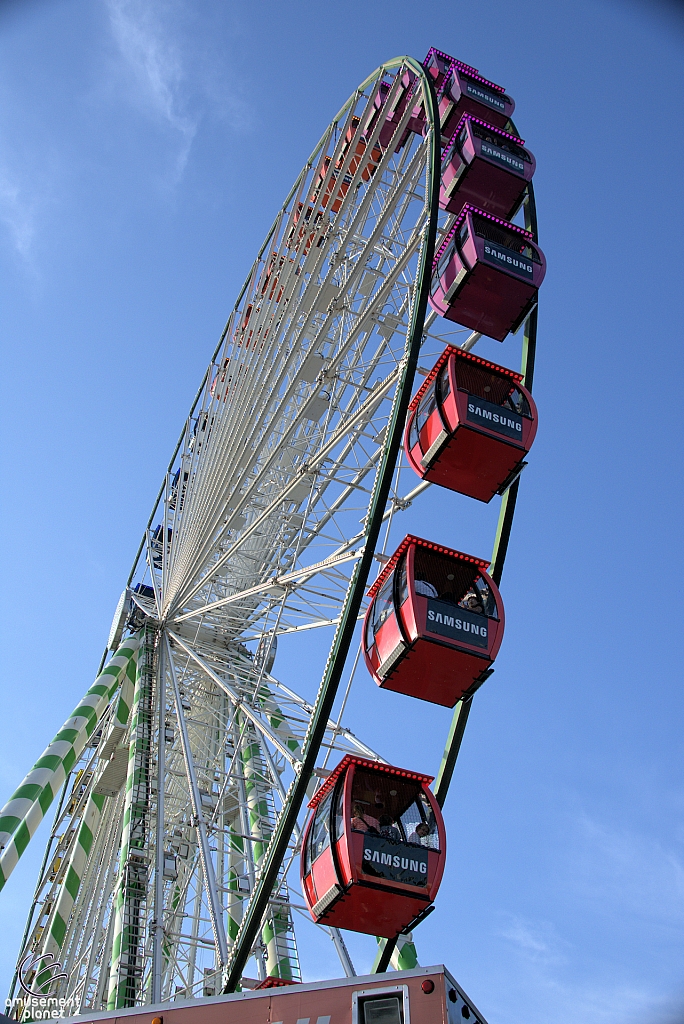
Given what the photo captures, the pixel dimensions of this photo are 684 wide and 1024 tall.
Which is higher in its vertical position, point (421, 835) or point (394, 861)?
point (421, 835)

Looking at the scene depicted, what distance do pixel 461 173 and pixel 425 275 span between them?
3.90m

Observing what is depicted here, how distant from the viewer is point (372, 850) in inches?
360

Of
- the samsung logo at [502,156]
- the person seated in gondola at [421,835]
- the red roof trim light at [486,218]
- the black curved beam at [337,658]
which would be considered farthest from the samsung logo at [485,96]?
the person seated in gondola at [421,835]

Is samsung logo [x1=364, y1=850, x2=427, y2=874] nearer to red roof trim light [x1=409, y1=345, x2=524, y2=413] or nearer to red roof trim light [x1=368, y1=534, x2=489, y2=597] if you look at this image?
red roof trim light [x1=368, y1=534, x2=489, y2=597]

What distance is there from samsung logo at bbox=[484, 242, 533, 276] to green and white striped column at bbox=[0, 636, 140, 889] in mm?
→ 8817

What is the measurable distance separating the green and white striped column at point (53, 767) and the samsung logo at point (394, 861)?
5.27 m

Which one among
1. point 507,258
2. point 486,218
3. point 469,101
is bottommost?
point 507,258

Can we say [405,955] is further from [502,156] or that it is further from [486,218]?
[502,156]

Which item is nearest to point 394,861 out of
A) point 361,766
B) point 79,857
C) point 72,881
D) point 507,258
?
point 361,766

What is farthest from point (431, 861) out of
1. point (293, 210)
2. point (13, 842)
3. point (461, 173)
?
point (293, 210)

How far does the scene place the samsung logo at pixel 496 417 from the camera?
38.9 ft

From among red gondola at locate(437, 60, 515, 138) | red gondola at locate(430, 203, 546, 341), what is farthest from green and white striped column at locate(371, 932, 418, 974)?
red gondola at locate(437, 60, 515, 138)

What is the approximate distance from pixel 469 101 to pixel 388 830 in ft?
37.1

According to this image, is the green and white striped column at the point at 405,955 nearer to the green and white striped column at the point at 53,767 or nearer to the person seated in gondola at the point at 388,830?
the person seated in gondola at the point at 388,830
